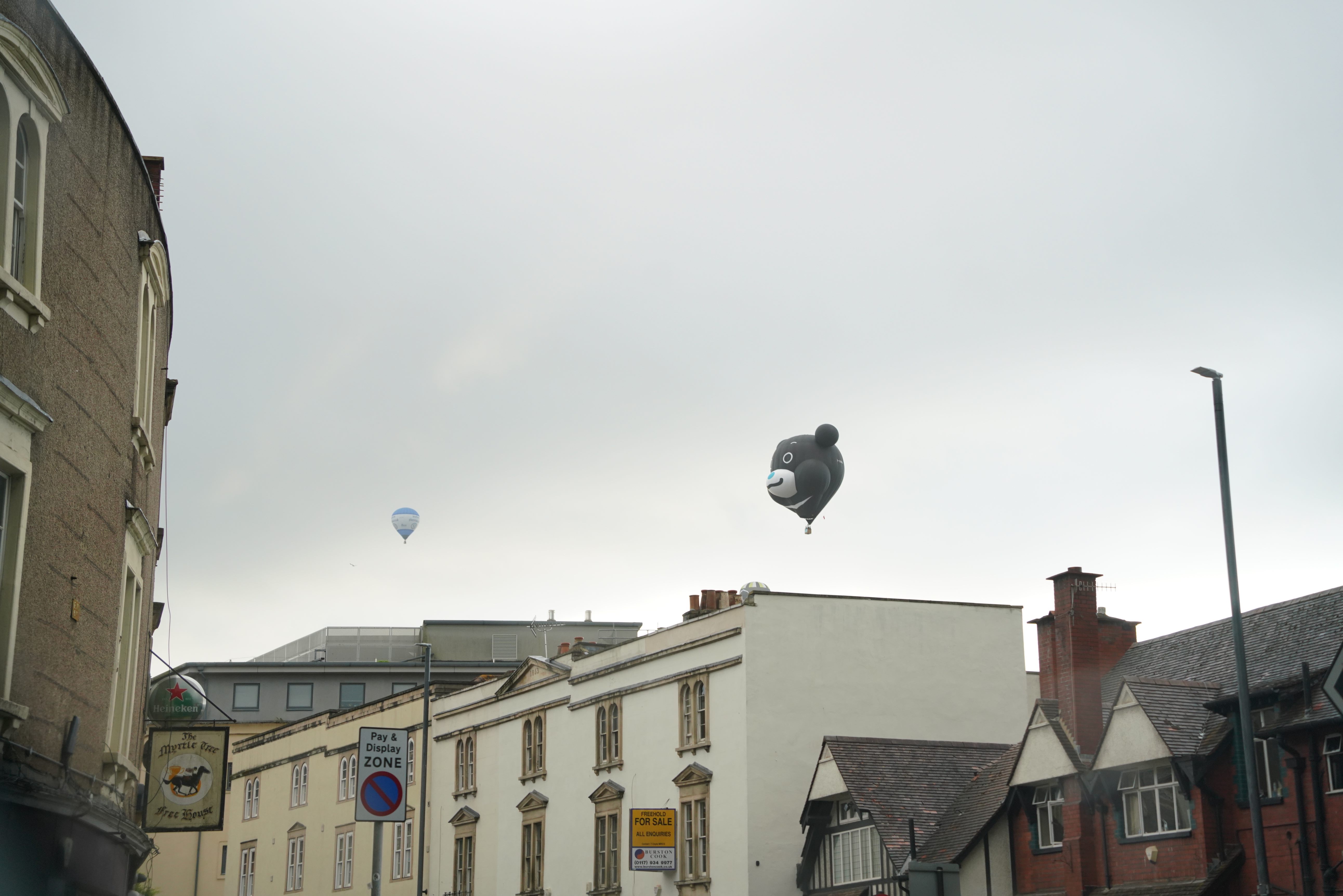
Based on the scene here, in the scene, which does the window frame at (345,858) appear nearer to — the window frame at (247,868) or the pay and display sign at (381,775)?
the window frame at (247,868)

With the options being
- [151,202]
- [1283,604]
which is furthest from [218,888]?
[151,202]

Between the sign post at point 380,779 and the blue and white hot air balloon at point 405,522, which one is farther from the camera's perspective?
the blue and white hot air balloon at point 405,522

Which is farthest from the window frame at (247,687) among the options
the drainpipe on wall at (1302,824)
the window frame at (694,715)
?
the drainpipe on wall at (1302,824)

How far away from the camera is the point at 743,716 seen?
149 ft

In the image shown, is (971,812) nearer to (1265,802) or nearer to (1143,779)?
(1143,779)

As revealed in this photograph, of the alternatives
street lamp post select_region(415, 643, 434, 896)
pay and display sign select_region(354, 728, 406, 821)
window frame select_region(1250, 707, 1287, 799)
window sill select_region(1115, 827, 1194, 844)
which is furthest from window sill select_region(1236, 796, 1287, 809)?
street lamp post select_region(415, 643, 434, 896)

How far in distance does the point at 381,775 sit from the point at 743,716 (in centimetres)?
3010

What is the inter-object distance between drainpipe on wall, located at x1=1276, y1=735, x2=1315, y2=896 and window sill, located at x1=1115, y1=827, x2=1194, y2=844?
8.70 feet

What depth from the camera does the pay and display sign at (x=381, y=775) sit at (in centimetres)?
1582

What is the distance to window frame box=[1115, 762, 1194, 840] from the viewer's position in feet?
104

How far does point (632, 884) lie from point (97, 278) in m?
35.7

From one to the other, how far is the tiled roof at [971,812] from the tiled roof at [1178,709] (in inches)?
190

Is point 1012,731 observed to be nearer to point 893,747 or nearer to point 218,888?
point 893,747

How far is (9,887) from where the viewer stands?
13.7 m
